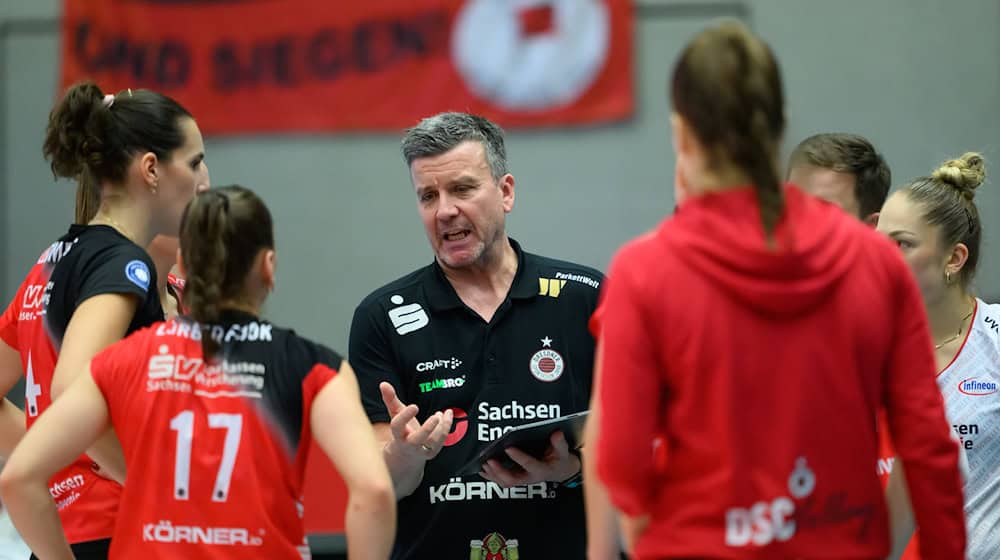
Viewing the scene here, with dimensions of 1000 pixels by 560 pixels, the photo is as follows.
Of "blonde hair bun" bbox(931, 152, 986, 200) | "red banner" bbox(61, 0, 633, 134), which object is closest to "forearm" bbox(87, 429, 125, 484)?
"blonde hair bun" bbox(931, 152, 986, 200)

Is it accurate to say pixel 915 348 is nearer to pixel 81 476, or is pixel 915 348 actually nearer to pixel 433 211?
pixel 433 211

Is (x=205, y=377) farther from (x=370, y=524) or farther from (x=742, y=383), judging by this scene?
(x=742, y=383)

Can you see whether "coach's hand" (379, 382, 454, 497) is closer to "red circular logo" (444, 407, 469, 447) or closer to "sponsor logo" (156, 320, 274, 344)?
"red circular logo" (444, 407, 469, 447)

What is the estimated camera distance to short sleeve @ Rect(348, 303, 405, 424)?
118 inches

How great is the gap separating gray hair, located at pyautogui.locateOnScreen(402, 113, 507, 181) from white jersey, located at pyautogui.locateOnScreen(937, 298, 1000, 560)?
1.31 meters

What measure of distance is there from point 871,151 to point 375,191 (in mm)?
4054

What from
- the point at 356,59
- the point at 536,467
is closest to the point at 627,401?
the point at 536,467

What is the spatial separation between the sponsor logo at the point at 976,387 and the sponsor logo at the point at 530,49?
3.70 meters

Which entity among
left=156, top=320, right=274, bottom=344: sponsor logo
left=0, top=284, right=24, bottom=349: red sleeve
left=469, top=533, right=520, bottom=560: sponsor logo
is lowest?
left=469, top=533, right=520, bottom=560: sponsor logo

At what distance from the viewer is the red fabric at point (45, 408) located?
2590 mm

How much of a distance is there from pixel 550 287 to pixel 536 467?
1.87 ft

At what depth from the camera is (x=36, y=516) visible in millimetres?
2150

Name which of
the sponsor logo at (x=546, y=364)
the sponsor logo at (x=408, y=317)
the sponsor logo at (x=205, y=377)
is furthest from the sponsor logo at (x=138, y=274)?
the sponsor logo at (x=546, y=364)

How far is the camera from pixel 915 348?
5.95 feet
